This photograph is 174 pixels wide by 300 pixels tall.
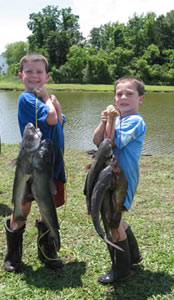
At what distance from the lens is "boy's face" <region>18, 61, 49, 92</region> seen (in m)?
3.07

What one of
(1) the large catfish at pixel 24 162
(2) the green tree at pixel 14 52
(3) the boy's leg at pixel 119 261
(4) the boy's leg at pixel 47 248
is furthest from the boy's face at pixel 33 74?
(2) the green tree at pixel 14 52

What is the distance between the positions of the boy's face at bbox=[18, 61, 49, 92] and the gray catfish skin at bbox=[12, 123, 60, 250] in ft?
1.74

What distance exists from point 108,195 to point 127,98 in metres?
0.91

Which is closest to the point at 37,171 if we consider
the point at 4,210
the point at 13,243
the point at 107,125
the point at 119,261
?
the point at 107,125

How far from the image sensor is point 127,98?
2.97 m

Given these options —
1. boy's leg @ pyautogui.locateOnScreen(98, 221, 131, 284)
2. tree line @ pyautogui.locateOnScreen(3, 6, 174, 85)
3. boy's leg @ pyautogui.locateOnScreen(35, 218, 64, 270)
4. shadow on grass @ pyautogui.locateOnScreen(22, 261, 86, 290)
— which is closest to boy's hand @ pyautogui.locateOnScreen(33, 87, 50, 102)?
Answer: boy's leg @ pyautogui.locateOnScreen(35, 218, 64, 270)

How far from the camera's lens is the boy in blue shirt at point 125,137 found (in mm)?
2844

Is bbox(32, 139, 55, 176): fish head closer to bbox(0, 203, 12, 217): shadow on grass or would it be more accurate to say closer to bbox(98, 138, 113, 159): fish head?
bbox(98, 138, 113, 159): fish head

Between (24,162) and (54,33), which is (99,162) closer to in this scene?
(24,162)

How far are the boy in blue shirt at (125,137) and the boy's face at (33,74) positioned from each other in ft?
2.43

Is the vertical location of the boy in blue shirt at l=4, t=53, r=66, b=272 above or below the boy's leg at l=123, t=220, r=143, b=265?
above

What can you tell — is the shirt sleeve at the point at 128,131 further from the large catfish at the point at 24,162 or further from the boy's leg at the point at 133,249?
the boy's leg at the point at 133,249

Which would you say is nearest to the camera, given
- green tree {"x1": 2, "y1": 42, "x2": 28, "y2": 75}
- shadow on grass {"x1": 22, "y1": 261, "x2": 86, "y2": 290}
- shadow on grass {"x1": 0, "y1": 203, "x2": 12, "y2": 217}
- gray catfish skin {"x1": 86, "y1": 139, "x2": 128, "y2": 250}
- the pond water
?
gray catfish skin {"x1": 86, "y1": 139, "x2": 128, "y2": 250}

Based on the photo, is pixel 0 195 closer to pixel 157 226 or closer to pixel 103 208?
pixel 157 226
